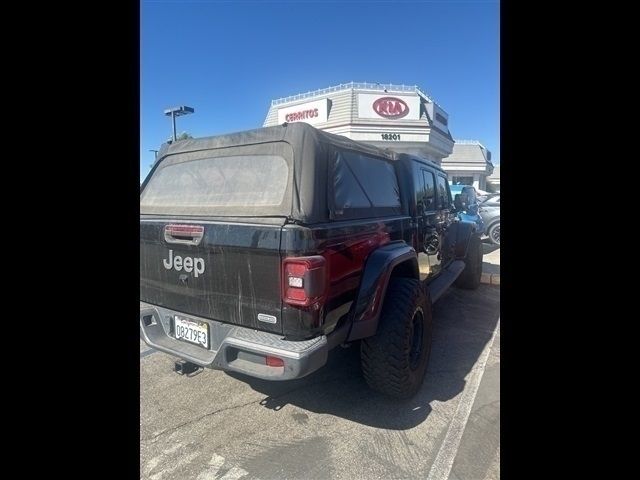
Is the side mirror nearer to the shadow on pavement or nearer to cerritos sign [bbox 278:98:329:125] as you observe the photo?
the shadow on pavement

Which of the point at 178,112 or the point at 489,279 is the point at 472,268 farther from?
the point at 178,112

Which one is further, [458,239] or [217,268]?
[458,239]

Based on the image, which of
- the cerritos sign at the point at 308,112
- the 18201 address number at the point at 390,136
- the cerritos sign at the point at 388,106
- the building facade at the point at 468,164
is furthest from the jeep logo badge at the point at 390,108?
the building facade at the point at 468,164

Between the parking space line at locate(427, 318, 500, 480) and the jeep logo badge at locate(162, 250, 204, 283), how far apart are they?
192cm

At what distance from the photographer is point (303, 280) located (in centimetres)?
207

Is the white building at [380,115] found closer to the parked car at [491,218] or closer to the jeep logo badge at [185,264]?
the parked car at [491,218]

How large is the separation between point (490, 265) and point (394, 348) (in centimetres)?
694

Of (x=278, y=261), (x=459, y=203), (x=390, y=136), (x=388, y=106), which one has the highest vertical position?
(x=388, y=106)

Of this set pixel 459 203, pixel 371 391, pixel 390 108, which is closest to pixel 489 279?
pixel 459 203

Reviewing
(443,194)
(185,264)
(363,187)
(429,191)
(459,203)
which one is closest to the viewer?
(185,264)

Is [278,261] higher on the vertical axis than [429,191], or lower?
lower
